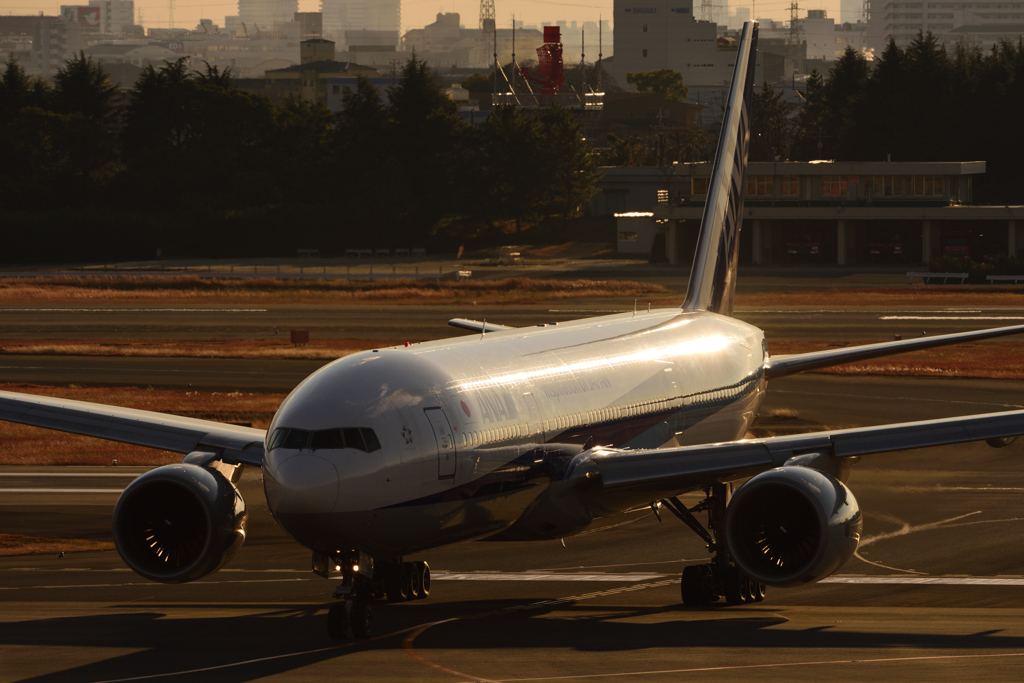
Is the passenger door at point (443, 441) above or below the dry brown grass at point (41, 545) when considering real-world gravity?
above

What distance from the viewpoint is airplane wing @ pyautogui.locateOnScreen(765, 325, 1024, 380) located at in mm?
30359

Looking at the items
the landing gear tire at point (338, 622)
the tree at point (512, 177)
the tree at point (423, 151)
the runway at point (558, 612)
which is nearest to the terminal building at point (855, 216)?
the tree at point (512, 177)

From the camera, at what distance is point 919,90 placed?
6649 inches

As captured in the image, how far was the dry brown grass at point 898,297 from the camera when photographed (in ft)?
309

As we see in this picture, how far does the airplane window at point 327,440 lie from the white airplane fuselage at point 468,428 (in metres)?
0.02

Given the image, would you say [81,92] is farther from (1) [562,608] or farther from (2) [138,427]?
(1) [562,608]

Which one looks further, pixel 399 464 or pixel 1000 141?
pixel 1000 141

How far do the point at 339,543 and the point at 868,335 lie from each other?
59870mm

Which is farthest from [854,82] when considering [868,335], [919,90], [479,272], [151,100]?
[868,335]

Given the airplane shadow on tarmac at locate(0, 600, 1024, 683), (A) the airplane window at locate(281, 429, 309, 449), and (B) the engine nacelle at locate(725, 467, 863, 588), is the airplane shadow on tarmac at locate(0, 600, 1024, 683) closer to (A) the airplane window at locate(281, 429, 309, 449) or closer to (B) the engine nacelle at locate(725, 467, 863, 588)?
(B) the engine nacelle at locate(725, 467, 863, 588)

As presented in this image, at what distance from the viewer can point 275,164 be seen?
174625mm

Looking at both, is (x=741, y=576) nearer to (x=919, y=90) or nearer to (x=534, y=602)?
(x=534, y=602)

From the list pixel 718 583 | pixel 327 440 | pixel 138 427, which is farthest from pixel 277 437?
pixel 718 583

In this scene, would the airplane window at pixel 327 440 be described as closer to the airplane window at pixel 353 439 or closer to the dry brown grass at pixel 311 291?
the airplane window at pixel 353 439
